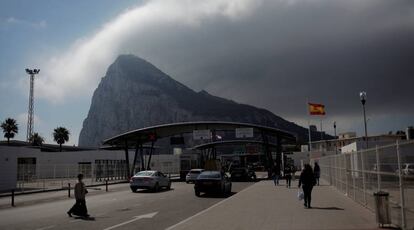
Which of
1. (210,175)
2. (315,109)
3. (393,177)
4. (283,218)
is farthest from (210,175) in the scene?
(315,109)

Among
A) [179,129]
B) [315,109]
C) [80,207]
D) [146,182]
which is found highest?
[315,109]

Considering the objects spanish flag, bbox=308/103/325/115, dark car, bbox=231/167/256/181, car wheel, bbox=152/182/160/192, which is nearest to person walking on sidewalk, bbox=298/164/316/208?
car wheel, bbox=152/182/160/192

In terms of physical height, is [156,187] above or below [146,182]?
below

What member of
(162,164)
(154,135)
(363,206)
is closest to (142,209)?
(363,206)

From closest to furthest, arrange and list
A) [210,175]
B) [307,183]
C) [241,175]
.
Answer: [307,183] → [210,175] → [241,175]

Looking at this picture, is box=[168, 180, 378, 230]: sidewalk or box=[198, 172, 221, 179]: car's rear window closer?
box=[168, 180, 378, 230]: sidewalk

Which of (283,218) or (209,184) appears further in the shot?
(209,184)

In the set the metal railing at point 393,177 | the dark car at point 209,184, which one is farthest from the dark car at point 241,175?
the metal railing at point 393,177

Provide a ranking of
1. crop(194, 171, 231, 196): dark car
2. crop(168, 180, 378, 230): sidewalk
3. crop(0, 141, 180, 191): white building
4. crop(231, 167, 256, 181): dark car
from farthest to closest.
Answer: crop(231, 167, 256, 181): dark car
crop(0, 141, 180, 191): white building
crop(194, 171, 231, 196): dark car
crop(168, 180, 378, 230): sidewalk

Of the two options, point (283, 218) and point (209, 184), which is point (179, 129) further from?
point (283, 218)

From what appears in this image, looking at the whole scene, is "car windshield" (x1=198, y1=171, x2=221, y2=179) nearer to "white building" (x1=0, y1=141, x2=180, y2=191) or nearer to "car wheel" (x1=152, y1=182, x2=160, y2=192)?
"car wheel" (x1=152, y1=182, x2=160, y2=192)

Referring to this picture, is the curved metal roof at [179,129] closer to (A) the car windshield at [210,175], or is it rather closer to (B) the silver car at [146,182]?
(B) the silver car at [146,182]

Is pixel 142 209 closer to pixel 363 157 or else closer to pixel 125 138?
pixel 363 157

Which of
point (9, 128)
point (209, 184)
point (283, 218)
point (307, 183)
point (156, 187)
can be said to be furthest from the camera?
point (9, 128)
